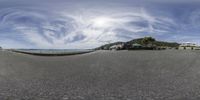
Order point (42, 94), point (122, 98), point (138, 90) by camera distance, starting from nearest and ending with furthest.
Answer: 1. point (122, 98)
2. point (42, 94)
3. point (138, 90)

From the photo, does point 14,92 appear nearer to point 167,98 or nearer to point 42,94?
point 42,94

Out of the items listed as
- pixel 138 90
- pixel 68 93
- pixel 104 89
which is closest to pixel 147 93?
pixel 138 90

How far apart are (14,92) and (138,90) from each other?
42.0 ft

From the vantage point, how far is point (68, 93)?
3231 cm

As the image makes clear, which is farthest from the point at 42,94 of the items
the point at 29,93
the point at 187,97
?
the point at 187,97

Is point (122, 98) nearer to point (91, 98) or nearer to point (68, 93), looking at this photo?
point (91, 98)

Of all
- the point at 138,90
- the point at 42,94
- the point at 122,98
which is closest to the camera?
the point at 122,98

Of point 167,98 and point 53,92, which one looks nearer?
point 167,98

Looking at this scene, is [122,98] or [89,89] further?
[89,89]

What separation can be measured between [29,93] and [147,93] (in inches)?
458

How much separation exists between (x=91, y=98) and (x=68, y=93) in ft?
11.6

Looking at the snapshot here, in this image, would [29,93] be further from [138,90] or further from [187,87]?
[187,87]

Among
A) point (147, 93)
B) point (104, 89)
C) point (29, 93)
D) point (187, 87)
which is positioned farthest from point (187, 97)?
point (29, 93)

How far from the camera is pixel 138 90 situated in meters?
34.8
